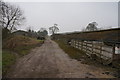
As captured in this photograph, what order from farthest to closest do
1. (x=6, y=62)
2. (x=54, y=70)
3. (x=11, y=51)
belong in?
(x=11, y=51), (x=6, y=62), (x=54, y=70)

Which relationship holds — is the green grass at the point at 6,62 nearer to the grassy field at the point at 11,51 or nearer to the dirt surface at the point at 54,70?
the grassy field at the point at 11,51

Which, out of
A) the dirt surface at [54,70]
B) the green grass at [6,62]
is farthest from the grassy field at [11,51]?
the dirt surface at [54,70]

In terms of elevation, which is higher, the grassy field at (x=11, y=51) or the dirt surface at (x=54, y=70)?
the grassy field at (x=11, y=51)

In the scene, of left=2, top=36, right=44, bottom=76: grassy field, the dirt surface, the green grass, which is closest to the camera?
the dirt surface

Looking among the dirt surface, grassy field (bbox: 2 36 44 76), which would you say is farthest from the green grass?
the dirt surface

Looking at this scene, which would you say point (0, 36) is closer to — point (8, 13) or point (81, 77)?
point (8, 13)

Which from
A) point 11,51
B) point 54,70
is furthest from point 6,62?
point 11,51

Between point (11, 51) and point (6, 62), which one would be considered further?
point (11, 51)

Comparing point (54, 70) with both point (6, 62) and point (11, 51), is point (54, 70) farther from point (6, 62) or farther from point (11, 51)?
point (11, 51)

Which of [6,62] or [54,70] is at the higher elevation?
[6,62]

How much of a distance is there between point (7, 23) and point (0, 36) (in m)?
14.9

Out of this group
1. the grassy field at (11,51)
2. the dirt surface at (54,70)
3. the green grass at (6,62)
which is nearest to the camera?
the dirt surface at (54,70)

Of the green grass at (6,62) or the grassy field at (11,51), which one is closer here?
the green grass at (6,62)

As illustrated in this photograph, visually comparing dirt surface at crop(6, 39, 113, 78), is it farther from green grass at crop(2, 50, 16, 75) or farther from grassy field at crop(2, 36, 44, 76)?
grassy field at crop(2, 36, 44, 76)
